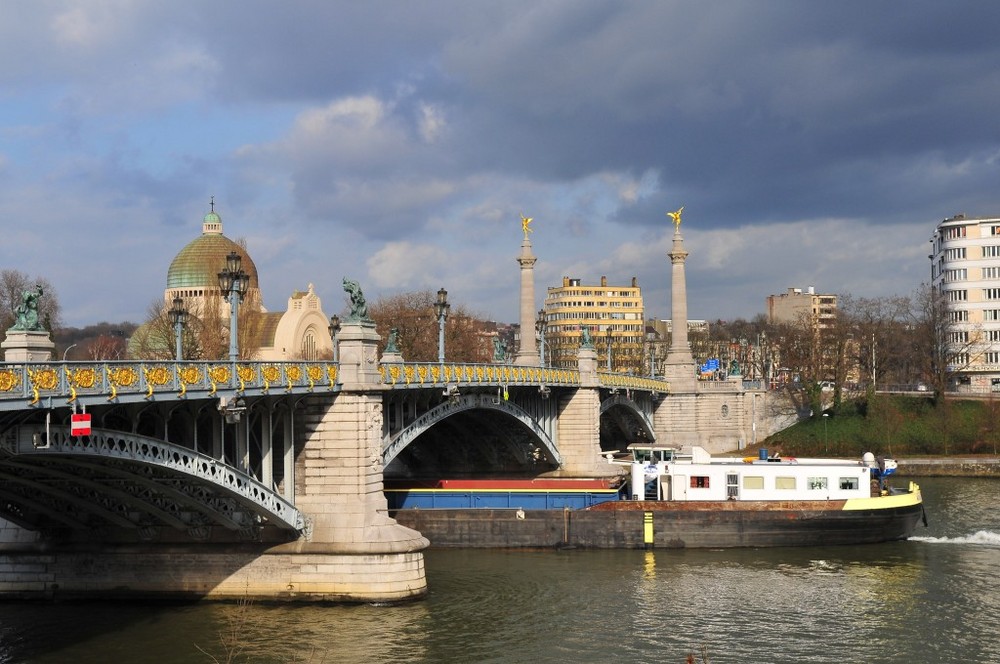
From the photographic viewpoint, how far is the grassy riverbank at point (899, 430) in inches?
3637

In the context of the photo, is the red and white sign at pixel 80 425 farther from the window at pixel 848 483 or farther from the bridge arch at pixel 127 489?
the window at pixel 848 483

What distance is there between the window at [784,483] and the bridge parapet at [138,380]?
986 inches

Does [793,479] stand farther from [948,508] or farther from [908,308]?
[908,308]

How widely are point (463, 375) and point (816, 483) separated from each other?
53.6ft

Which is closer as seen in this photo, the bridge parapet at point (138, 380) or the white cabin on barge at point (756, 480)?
the bridge parapet at point (138, 380)

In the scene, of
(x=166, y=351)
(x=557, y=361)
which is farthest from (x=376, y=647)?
(x=557, y=361)

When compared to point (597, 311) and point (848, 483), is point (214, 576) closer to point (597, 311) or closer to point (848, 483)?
point (848, 483)

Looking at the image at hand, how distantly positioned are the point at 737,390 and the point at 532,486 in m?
50.4

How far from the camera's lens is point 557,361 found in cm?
14488

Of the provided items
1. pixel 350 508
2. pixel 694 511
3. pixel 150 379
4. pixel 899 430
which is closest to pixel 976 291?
pixel 899 430

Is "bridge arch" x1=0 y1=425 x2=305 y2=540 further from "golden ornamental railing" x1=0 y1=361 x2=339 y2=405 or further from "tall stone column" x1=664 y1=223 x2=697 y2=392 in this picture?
"tall stone column" x1=664 y1=223 x2=697 y2=392

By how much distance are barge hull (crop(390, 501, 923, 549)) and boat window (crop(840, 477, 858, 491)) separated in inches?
77.3

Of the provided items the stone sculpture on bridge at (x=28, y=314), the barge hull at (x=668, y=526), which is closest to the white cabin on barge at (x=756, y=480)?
the barge hull at (x=668, y=526)

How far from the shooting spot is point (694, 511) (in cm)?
5291
